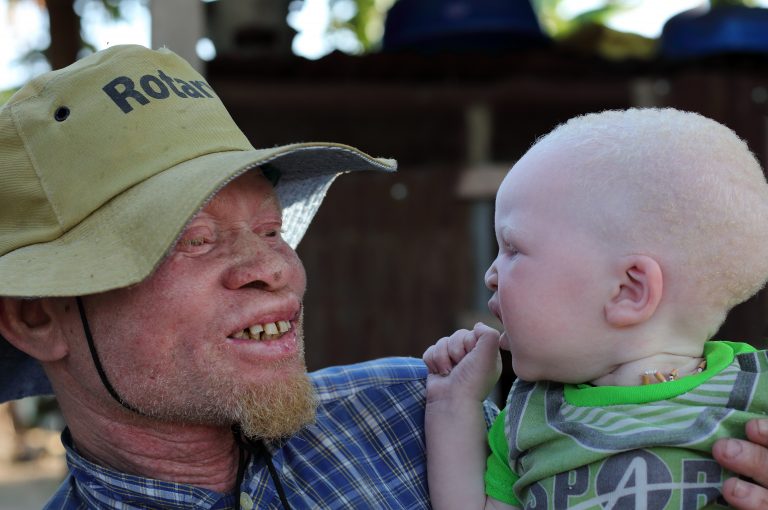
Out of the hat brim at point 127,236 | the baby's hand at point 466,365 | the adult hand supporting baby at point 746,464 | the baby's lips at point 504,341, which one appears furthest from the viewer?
the baby's hand at point 466,365

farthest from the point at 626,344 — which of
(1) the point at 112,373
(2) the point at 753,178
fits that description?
(1) the point at 112,373

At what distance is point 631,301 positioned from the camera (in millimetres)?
1669

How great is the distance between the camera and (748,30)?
5793 mm

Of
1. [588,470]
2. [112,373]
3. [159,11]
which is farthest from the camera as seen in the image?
[159,11]

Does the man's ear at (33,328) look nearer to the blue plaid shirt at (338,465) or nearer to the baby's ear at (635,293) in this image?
the blue plaid shirt at (338,465)

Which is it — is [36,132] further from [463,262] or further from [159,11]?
[463,262]

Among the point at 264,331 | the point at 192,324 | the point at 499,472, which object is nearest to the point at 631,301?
the point at 499,472

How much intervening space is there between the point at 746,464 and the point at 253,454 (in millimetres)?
1013

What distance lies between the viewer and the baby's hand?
79.4 inches

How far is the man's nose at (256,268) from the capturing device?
1967 millimetres

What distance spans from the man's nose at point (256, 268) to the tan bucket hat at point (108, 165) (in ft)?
0.62

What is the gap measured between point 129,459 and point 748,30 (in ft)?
16.4

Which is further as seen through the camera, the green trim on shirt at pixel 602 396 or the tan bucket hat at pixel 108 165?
the tan bucket hat at pixel 108 165

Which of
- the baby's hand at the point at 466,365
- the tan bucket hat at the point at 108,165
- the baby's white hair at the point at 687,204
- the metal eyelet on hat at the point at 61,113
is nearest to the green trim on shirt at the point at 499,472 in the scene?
the baby's hand at the point at 466,365
